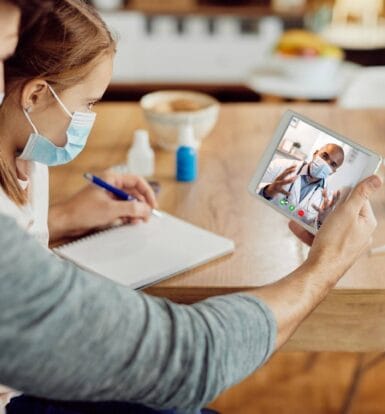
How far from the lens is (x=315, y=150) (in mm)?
1210

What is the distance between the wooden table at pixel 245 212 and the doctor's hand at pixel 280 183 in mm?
93

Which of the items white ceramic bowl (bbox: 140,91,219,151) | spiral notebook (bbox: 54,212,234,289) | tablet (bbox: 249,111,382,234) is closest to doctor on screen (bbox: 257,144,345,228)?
tablet (bbox: 249,111,382,234)

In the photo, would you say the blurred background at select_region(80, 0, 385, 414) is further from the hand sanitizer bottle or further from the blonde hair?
the blonde hair

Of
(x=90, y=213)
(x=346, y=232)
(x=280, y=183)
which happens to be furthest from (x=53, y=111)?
(x=346, y=232)

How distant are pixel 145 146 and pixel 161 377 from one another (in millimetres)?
868

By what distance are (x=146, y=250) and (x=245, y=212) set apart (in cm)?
26

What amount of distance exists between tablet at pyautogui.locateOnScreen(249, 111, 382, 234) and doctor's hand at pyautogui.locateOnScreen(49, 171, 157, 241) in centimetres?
22

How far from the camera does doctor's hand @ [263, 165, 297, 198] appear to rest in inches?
48.8

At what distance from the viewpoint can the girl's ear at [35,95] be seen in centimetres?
115

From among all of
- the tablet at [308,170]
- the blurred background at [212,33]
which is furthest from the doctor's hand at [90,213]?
the blurred background at [212,33]

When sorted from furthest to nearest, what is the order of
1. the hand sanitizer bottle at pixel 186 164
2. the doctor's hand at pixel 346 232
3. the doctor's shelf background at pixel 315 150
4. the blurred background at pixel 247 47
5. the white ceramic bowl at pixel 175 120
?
the blurred background at pixel 247 47
the white ceramic bowl at pixel 175 120
the hand sanitizer bottle at pixel 186 164
the doctor's shelf background at pixel 315 150
the doctor's hand at pixel 346 232

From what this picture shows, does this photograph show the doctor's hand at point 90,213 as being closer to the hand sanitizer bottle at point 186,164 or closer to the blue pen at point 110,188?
the blue pen at point 110,188

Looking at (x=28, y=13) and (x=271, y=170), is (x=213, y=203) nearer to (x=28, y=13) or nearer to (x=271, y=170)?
(x=271, y=170)

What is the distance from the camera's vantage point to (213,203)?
4.83 feet
